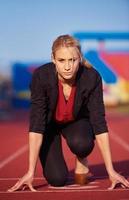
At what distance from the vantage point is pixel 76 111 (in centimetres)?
437

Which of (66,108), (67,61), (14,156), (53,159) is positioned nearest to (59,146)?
(53,159)

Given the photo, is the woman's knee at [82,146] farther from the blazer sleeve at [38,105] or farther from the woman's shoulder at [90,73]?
the woman's shoulder at [90,73]

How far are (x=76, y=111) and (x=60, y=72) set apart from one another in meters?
0.41

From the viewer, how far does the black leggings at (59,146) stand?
4.47 metres

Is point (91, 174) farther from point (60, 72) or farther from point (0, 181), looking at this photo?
Result: point (60, 72)

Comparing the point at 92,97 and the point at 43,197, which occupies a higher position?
the point at 92,97

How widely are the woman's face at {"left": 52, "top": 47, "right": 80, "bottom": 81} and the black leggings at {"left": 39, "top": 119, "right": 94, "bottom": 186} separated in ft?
2.00

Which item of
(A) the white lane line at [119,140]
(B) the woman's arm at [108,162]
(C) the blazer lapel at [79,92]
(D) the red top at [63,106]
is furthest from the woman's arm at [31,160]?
(A) the white lane line at [119,140]

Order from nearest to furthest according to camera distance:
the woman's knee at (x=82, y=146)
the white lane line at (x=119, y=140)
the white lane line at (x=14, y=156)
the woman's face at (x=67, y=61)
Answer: the woman's face at (x=67, y=61), the woman's knee at (x=82, y=146), the white lane line at (x=14, y=156), the white lane line at (x=119, y=140)

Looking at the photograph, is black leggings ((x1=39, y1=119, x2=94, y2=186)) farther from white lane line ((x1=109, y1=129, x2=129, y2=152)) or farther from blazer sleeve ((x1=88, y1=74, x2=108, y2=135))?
white lane line ((x1=109, y1=129, x2=129, y2=152))

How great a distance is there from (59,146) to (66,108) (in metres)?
0.51

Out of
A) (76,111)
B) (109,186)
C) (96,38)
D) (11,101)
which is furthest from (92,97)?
(11,101)

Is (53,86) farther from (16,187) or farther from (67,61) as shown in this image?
(16,187)

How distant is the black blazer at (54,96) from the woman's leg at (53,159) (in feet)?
1.08
